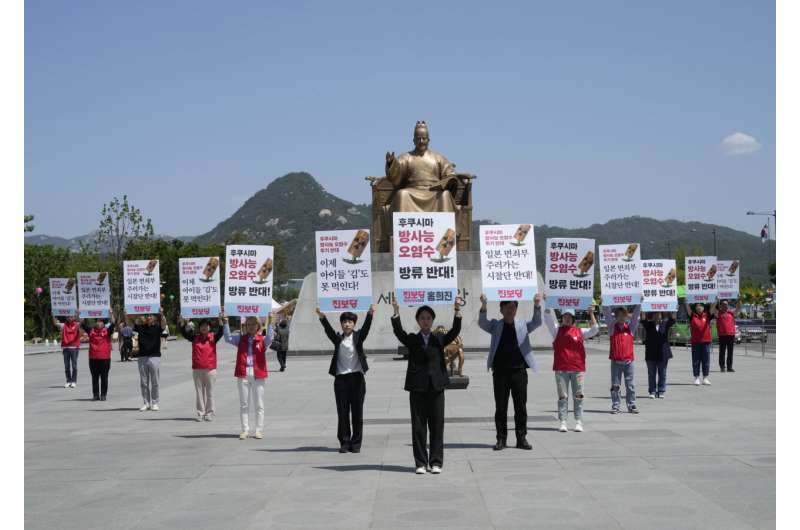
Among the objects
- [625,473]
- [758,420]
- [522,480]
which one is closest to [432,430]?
[522,480]

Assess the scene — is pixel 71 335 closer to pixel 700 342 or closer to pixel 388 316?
pixel 388 316

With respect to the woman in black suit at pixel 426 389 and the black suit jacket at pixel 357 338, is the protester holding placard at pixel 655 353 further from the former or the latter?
the woman in black suit at pixel 426 389

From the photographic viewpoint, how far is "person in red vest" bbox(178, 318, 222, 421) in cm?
1509

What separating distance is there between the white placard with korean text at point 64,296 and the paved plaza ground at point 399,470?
4450 mm

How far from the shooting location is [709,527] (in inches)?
283

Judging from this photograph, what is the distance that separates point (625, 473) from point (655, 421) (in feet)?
15.4

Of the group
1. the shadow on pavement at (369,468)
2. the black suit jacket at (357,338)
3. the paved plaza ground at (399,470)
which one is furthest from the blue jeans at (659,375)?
the shadow on pavement at (369,468)

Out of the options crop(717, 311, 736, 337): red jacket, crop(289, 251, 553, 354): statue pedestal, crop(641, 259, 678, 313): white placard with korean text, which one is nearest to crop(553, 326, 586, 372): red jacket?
crop(641, 259, 678, 313): white placard with korean text

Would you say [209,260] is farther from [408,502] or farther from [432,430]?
[408,502]

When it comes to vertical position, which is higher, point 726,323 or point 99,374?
point 726,323

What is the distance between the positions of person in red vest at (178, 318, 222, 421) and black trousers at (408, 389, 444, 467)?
5.95 meters

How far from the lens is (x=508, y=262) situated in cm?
1192

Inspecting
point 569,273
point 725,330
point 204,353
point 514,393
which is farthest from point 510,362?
point 725,330

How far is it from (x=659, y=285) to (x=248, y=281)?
8.98 m
